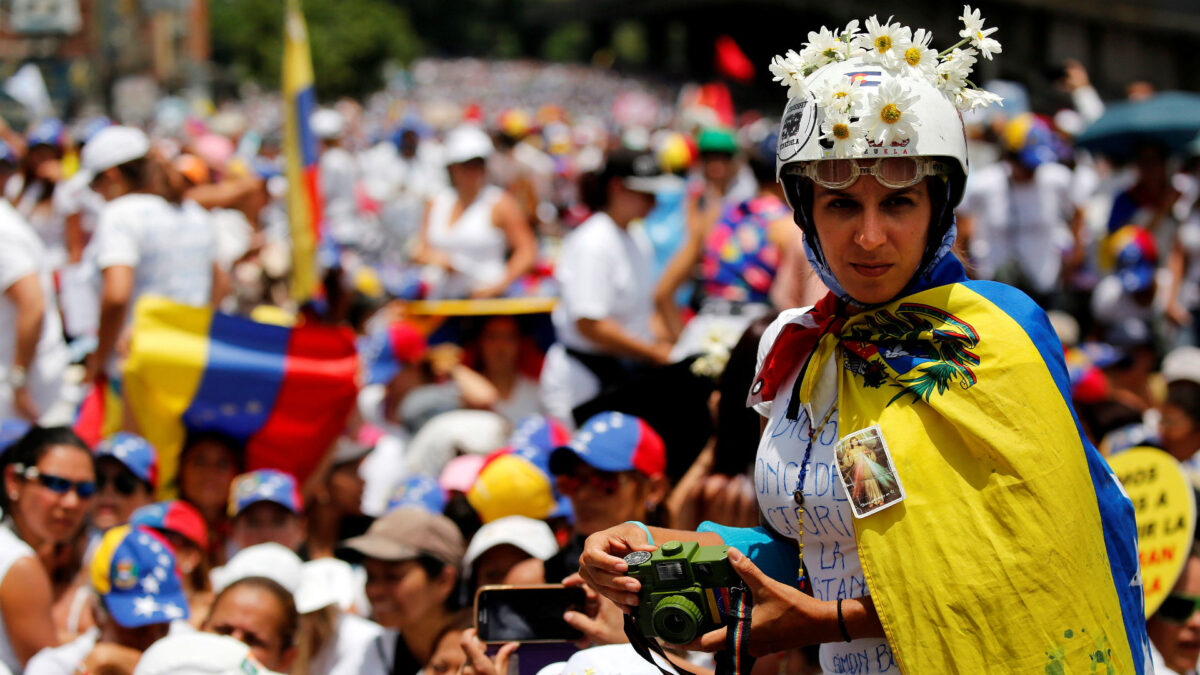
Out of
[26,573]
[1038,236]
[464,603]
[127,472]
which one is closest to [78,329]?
[127,472]

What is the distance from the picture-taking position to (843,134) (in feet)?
6.95

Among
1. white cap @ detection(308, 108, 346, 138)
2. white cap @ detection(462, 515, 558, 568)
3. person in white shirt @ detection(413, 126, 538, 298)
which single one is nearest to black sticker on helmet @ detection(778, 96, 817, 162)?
white cap @ detection(462, 515, 558, 568)

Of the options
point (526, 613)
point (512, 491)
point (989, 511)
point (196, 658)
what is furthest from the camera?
point (512, 491)

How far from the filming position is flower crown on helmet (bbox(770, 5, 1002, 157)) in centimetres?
209

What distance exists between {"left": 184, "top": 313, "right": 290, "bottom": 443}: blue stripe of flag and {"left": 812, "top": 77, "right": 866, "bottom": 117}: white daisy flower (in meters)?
4.30

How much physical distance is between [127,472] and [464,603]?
1815 millimetres

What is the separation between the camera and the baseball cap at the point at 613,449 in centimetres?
398

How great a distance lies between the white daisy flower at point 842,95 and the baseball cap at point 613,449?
6.57 feet

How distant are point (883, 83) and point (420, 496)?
3.13 meters

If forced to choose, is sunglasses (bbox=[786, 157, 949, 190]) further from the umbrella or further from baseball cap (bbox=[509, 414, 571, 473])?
the umbrella

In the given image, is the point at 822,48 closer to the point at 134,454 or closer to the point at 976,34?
the point at 976,34

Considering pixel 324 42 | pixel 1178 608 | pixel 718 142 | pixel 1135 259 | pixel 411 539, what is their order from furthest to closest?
pixel 324 42, pixel 718 142, pixel 1135 259, pixel 411 539, pixel 1178 608

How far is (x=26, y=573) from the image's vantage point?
12.9ft

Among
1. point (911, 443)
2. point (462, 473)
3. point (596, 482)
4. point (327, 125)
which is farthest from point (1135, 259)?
point (327, 125)
